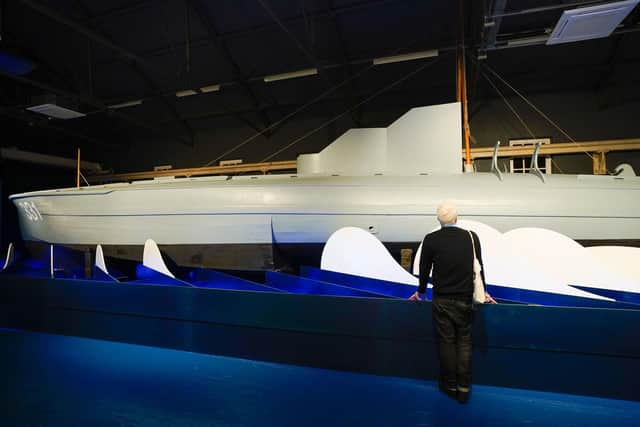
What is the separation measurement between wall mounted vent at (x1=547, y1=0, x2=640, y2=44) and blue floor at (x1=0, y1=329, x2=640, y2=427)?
2.54 meters

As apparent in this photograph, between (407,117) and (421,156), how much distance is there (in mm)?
376

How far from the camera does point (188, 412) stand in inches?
59.3

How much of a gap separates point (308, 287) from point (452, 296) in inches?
37.8

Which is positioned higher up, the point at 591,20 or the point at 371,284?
the point at 591,20

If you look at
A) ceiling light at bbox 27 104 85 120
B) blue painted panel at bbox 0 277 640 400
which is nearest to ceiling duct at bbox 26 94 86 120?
ceiling light at bbox 27 104 85 120

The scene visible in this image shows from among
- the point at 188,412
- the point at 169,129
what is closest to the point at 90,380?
the point at 188,412

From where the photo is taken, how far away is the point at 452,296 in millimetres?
1488

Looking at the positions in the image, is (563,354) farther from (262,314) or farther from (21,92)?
(21,92)

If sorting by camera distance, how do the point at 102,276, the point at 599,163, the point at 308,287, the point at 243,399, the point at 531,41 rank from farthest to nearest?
the point at 599,163 < the point at 531,41 < the point at 102,276 < the point at 308,287 < the point at 243,399

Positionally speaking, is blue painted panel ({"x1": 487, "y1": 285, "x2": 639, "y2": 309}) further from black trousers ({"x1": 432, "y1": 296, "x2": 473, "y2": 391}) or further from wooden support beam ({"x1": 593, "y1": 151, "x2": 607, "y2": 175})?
wooden support beam ({"x1": 593, "y1": 151, "x2": 607, "y2": 175})

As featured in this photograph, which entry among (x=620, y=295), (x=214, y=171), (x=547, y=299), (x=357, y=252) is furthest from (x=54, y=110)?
(x=620, y=295)

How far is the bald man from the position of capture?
147 centimetres

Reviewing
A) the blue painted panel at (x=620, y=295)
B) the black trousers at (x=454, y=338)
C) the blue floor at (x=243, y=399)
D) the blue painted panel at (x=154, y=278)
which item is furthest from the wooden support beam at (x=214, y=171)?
the blue painted panel at (x=620, y=295)

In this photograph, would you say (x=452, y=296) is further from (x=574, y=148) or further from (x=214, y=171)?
(x=214, y=171)
